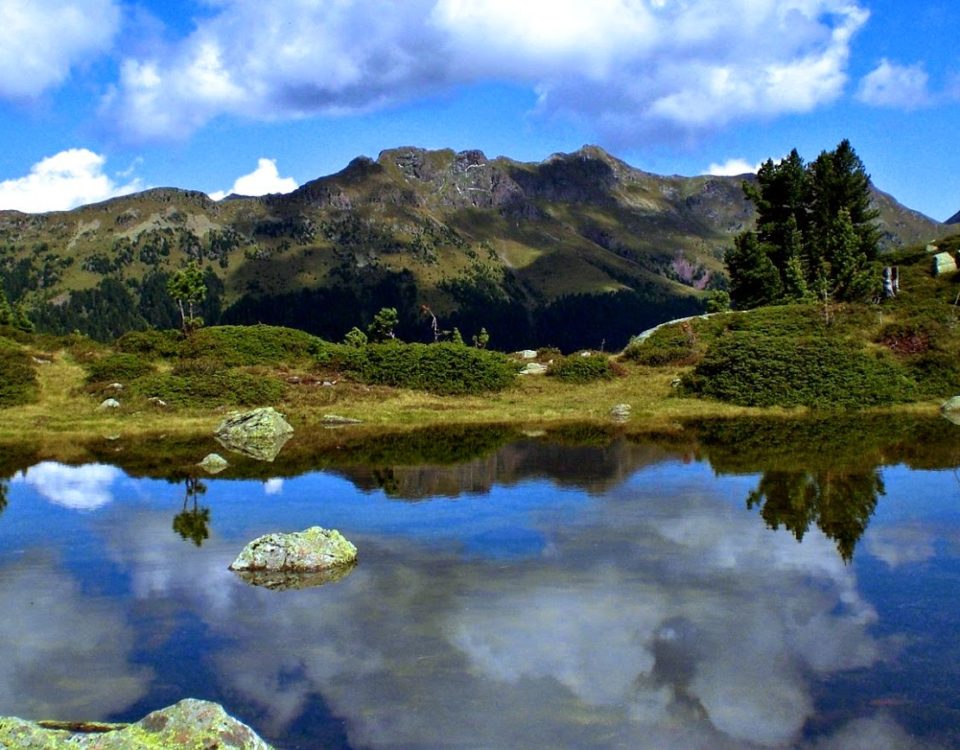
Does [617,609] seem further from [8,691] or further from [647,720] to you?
[8,691]

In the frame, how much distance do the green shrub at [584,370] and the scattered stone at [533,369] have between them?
1174 mm

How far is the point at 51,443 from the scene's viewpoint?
144 ft

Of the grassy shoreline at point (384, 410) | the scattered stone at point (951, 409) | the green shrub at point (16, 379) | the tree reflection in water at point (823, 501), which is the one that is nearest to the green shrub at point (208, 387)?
the grassy shoreline at point (384, 410)

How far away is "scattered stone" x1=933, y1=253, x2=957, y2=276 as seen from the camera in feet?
233

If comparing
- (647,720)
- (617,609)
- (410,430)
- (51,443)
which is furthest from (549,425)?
(647,720)

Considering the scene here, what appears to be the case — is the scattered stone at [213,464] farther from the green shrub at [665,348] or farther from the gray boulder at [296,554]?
the green shrub at [665,348]

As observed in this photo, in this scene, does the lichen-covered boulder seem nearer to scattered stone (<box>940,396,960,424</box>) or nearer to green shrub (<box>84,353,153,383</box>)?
scattered stone (<box>940,396,960,424</box>)

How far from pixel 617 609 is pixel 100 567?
13.8m

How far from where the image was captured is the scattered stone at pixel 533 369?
2515 inches

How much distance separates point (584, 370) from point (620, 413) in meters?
11.7

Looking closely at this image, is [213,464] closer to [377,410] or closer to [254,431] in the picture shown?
[254,431]

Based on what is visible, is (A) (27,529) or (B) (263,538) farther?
(A) (27,529)

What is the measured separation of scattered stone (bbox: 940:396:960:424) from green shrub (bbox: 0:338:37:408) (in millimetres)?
55960

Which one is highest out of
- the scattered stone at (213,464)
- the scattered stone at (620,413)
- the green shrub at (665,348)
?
the green shrub at (665,348)
